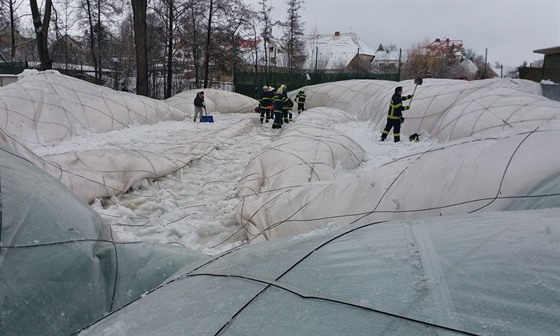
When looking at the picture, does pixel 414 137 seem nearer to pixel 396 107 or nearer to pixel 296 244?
pixel 396 107

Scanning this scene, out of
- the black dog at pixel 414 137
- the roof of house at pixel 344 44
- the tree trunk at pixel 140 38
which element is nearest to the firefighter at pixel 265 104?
the black dog at pixel 414 137

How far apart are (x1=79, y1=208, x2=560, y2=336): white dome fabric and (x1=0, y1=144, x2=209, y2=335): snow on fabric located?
47 cm

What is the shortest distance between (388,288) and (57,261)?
1.63 meters

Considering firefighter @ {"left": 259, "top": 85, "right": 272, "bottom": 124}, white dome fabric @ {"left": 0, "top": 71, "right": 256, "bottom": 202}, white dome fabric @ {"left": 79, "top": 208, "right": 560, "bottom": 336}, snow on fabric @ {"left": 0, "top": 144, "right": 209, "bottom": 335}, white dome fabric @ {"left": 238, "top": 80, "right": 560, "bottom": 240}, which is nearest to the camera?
white dome fabric @ {"left": 79, "top": 208, "right": 560, "bottom": 336}

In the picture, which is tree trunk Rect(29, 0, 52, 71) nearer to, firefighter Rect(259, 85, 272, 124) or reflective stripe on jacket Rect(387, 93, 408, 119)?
firefighter Rect(259, 85, 272, 124)

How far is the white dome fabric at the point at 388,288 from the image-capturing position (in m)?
1.14

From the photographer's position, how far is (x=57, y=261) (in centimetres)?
200

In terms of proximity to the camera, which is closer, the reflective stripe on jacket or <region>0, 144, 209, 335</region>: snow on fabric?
<region>0, 144, 209, 335</region>: snow on fabric

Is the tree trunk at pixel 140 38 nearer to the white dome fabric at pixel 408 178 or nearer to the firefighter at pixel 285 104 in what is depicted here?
the firefighter at pixel 285 104

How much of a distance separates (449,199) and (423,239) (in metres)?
1.52

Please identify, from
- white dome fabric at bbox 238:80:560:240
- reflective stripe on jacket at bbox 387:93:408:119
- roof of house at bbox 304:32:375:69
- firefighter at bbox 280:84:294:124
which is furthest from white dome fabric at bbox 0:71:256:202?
roof of house at bbox 304:32:375:69

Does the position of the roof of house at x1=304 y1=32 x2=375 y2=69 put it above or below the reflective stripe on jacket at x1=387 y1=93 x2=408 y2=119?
above

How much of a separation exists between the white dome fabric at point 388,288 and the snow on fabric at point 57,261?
1.56 ft

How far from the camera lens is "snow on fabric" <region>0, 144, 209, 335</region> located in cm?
181
